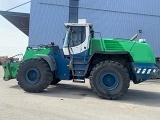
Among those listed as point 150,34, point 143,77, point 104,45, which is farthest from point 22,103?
point 150,34

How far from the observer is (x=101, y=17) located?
2139 cm

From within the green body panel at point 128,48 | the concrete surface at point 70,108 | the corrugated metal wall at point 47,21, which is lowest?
the concrete surface at point 70,108

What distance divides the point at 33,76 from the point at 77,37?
239 centimetres

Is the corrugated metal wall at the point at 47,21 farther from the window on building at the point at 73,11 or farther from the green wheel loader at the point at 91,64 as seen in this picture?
the green wheel loader at the point at 91,64

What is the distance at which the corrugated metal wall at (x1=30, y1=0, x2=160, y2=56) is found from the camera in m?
21.2

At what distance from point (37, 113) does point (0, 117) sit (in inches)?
36.8

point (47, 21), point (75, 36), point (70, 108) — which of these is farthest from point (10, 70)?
A: point (47, 21)

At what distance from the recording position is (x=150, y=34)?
70.6 feet

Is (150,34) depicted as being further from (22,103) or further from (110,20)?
(22,103)

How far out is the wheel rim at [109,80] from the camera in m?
8.23

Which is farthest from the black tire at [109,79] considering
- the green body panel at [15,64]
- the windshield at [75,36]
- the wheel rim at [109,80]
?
the green body panel at [15,64]

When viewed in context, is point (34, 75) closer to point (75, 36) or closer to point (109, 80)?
point (75, 36)

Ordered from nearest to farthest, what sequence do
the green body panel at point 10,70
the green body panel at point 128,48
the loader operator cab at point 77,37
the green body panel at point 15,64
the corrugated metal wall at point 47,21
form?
the green body panel at point 128,48, the loader operator cab at point 77,37, the green body panel at point 15,64, the green body panel at point 10,70, the corrugated metal wall at point 47,21

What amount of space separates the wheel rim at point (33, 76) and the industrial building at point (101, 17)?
40.5ft
